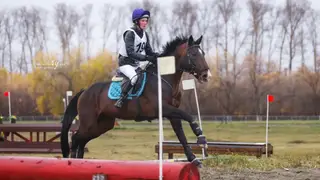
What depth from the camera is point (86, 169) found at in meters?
6.67

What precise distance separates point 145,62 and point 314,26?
58.8 meters

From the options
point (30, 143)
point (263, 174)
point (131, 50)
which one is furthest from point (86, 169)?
point (30, 143)

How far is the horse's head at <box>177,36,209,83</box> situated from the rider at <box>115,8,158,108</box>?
46 cm

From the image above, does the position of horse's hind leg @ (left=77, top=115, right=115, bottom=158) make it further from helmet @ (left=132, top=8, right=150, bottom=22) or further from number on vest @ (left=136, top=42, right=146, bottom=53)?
helmet @ (left=132, top=8, right=150, bottom=22)

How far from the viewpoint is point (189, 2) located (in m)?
64.7

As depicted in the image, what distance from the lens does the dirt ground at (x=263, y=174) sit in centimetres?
829

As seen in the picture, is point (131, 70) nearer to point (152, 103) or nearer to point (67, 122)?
point (152, 103)

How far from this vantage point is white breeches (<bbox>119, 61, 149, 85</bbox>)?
8.04 m

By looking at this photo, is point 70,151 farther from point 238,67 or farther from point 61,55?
point 238,67

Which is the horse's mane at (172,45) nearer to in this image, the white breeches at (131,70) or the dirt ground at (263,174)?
the white breeches at (131,70)

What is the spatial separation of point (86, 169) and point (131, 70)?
210 centimetres

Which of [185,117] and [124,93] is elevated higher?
[124,93]

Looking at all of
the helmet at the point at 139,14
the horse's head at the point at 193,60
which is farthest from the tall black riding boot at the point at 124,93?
the helmet at the point at 139,14

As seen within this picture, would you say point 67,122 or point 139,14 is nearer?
point 139,14
